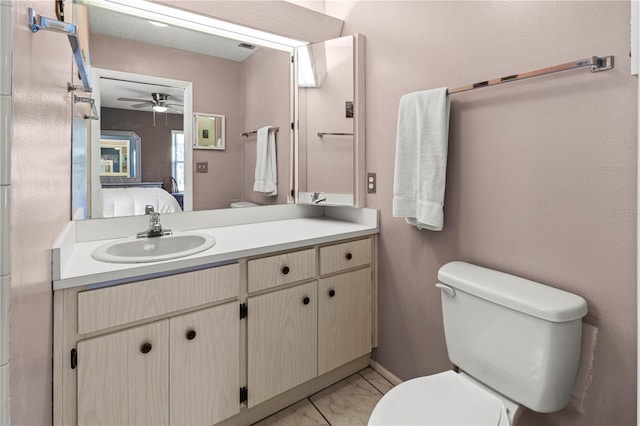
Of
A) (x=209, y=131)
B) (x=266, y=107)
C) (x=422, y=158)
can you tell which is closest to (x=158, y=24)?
(x=209, y=131)

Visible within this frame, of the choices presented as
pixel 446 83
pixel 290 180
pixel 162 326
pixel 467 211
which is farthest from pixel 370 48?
pixel 162 326

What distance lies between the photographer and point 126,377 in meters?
1.16

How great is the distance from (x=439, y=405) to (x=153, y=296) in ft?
3.31

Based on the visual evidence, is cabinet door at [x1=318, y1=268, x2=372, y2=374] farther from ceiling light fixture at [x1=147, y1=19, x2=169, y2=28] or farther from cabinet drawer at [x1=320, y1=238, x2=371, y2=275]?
ceiling light fixture at [x1=147, y1=19, x2=169, y2=28]

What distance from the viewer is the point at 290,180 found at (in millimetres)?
2150

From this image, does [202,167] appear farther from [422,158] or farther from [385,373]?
[385,373]

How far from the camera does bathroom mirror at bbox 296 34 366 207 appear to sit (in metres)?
1.90

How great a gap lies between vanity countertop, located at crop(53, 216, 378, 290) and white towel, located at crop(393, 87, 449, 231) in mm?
346

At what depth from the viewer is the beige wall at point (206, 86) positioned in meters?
1.58

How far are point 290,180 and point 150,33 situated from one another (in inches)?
41.1

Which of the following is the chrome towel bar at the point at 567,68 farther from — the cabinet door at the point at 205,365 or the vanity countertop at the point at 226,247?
the cabinet door at the point at 205,365

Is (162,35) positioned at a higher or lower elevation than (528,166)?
higher

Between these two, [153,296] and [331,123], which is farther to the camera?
[331,123]

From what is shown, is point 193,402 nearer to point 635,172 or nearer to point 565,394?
point 565,394
